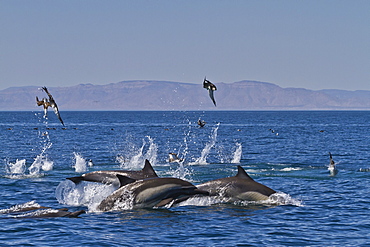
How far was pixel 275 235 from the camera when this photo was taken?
16469 mm

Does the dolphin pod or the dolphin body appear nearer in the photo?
the dolphin pod

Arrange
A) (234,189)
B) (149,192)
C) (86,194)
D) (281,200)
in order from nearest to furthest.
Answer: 1. (149,192)
2. (234,189)
3. (281,200)
4. (86,194)

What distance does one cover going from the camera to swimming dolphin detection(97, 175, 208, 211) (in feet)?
61.7

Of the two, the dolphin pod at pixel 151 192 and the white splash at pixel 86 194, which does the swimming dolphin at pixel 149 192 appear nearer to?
the dolphin pod at pixel 151 192

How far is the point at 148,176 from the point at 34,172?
14805mm

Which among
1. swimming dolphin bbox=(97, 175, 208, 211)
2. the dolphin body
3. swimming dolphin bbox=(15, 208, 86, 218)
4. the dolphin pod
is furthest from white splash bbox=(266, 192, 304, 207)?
swimming dolphin bbox=(15, 208, 86, 218)

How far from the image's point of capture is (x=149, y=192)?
61.8ft

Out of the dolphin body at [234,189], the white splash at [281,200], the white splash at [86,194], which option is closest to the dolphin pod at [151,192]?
the dolphin body at [234,189]

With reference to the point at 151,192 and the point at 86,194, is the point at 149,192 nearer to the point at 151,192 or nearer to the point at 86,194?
the point at 151,192

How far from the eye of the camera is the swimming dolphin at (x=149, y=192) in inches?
740

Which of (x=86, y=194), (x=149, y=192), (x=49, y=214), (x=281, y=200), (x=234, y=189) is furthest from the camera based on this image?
(x=86, y=194)

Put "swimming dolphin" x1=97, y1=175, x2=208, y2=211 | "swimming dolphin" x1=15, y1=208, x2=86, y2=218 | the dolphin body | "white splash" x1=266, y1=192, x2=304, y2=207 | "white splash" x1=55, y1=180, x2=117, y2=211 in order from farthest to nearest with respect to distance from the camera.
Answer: "white splash" x1=55, y1=180, x2=117, y2=211
"white splash" x1=266, y1=192, x2=304, y2=207
the dolphin body
"swimming dolphin" x1=97, y1=175, x2=208, y2=211
"swimming dolphin" x1=15, y1=208, x2=86, y2=218

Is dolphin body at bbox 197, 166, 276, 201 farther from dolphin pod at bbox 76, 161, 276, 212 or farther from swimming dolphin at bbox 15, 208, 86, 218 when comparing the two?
swimming dolphin at bbox 15, 208, 86, 218

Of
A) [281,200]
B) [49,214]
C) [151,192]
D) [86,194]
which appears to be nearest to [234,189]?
[281,200]
